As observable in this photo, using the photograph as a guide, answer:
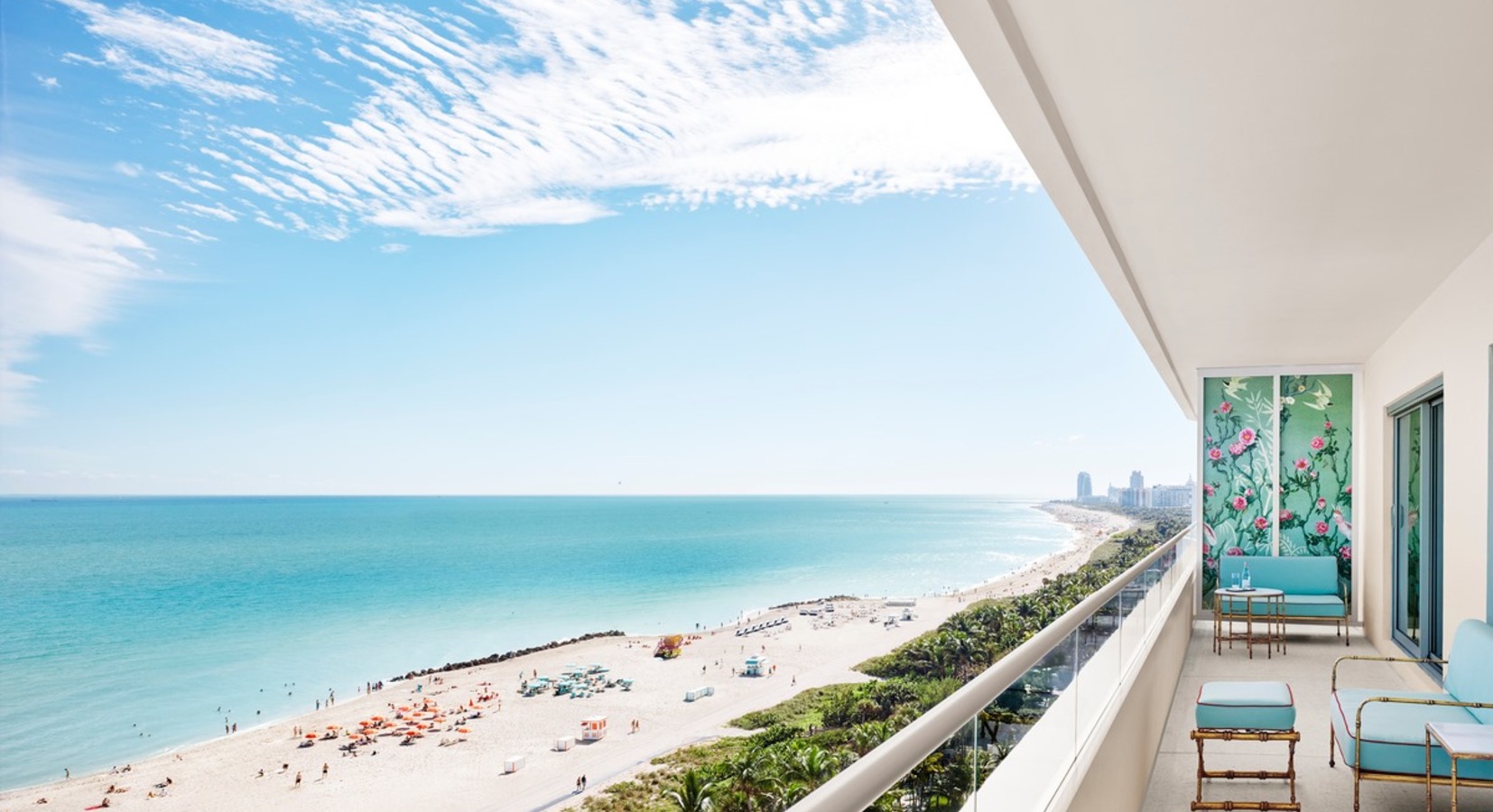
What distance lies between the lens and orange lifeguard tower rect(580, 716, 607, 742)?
114ft

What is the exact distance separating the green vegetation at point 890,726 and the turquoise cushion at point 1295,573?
0.88 meters

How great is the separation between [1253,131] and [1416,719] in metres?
2.72

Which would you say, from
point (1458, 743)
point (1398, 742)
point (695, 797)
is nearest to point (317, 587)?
point (695, 797)

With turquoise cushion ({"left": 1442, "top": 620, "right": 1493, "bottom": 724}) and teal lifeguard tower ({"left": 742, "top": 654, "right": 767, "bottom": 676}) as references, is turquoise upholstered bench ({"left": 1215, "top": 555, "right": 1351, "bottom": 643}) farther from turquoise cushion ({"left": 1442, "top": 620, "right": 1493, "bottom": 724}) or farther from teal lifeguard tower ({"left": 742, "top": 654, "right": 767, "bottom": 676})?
teal lifeguard tower ({"left": 742, "top": 654, "right": 767, "bottom": 676})

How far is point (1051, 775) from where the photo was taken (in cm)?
250

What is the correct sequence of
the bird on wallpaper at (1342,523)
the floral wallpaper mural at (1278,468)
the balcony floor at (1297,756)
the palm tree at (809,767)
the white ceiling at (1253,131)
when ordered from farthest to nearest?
the floral wallpaper mural at (1278,468) → the bird on wallpaper at (1342,523) → the palm tree at (809,767) → the balcony floor at (1297,756) → the white ceiling at (1253,131)

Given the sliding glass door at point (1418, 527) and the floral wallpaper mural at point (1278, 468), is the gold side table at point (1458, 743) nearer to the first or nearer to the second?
the sliding glass door at point (1418, 527)

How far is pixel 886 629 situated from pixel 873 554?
2911 cm

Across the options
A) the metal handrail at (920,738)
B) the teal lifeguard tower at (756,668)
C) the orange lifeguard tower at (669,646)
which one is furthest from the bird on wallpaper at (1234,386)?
the orange lifeguard tower at (669,646)

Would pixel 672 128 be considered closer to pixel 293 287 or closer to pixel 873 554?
pixel 293 287

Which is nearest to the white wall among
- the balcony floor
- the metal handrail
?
the balcony floor

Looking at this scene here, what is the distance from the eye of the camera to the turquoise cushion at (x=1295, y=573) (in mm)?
9719

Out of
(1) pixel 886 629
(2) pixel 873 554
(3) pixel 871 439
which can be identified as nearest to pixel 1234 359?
(1) pixel 886 629

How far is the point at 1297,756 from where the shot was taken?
5.37 metres
